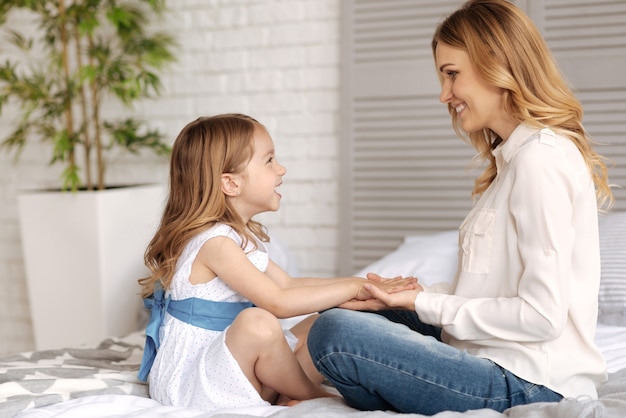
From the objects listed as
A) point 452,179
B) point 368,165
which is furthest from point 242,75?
point 452,179

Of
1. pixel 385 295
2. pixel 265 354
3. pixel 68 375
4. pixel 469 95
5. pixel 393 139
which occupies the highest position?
pixel 469 95

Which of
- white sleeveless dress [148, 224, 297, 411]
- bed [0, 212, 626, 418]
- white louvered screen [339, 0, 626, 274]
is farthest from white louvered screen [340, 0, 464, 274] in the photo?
white sleeveless dress [148, 224, 297, 411]

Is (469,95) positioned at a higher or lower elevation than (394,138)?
higher

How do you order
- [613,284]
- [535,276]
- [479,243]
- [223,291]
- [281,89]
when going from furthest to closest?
[281,89] → [613,284] → [223,291] → [479,243] → [535,276]

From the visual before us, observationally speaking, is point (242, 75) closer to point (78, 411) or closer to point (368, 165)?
point (368, 165)

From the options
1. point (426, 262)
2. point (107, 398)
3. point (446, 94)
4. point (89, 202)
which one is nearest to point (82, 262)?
point (89, 202)

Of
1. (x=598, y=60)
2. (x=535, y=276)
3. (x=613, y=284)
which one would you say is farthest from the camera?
(x=598, y=60)

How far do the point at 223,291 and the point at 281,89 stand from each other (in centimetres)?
148

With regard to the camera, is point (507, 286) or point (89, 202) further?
point (89, 202)

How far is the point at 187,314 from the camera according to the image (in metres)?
1.70

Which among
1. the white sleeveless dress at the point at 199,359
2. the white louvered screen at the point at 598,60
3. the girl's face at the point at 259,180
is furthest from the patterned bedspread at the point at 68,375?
the white louvered screen at the point at 598,60

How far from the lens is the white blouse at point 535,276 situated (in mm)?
1376

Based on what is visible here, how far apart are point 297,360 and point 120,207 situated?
4.87 feet

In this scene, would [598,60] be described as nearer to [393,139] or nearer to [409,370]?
[393,139]
